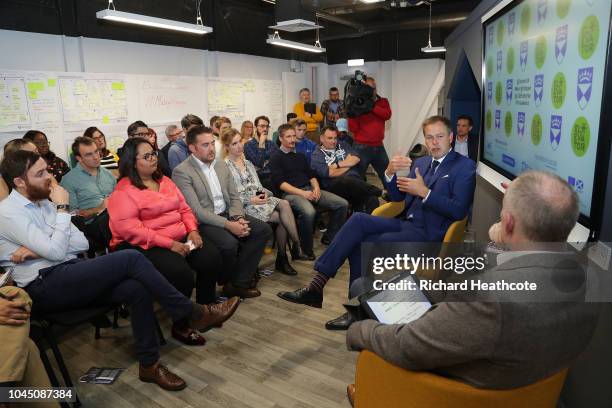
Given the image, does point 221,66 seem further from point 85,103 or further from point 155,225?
point 155,225

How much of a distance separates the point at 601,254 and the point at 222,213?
2706 mm

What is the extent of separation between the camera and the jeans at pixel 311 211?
164 inches

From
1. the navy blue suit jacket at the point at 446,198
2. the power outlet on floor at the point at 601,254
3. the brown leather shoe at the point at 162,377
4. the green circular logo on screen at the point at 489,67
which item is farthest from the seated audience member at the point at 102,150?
the power outlet on floor at the point at 601,254

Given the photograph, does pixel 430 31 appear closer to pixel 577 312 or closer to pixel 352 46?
pixel 352 46

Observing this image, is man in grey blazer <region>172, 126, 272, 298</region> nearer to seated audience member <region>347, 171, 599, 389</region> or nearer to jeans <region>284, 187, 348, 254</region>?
jeans <region>284, 187, 348, 254</region>

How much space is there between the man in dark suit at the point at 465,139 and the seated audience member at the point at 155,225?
345 cm

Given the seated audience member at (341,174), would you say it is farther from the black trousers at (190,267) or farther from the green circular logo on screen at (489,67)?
the black trousers at (190,267)

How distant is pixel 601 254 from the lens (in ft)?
4.96

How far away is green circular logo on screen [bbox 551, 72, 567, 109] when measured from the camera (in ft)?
6.20

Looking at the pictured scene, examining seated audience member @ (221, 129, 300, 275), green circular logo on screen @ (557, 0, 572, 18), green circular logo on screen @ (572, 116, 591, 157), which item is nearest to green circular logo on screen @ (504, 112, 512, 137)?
green circular logo on screen @ (557, 0, 572, 18)

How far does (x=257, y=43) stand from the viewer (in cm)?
837

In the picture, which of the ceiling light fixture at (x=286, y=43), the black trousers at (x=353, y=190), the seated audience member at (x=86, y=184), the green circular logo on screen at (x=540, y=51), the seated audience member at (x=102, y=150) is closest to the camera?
the green circular logo on screen at (x=540, y=51)

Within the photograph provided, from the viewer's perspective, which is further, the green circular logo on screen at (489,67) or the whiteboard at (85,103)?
the whiteboard at (85,103)

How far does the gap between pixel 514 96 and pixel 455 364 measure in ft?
6.71
